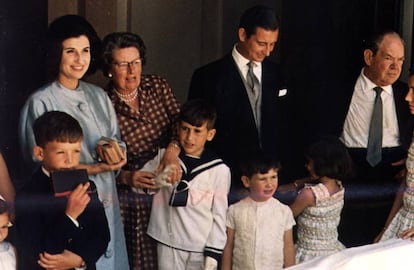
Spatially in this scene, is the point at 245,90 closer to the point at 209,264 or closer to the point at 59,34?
the point at 209,264

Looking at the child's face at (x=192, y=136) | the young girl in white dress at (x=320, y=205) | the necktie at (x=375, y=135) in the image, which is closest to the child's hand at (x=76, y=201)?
the child's face at (x=192, y=136)

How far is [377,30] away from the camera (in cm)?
503

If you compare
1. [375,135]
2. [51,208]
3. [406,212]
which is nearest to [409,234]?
[406,212]

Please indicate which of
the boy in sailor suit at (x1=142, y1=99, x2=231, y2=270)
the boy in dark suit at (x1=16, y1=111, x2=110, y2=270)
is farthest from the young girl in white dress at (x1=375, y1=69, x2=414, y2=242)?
the boy in dark suit at (x1=16, y1=111, x2=110, y2=270)

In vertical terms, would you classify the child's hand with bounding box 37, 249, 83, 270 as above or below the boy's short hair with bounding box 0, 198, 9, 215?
below

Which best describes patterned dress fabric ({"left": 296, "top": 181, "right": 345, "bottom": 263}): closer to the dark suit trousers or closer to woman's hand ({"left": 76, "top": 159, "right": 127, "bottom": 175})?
the dark suit trousers

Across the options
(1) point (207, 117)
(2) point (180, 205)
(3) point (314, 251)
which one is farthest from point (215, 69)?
(3) point (314, 251)

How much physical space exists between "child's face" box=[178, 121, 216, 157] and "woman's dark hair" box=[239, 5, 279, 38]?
47 cm

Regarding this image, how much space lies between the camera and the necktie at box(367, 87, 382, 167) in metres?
5.07

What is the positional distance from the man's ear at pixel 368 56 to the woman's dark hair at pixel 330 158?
1.24ft

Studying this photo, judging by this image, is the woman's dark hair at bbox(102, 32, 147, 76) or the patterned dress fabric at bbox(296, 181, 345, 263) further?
the patterned dress fabric at bbox(296, 181, 345, 263)

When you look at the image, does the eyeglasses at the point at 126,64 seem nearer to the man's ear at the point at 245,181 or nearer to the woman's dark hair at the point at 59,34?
the woman's dark hair at the point at 59,34

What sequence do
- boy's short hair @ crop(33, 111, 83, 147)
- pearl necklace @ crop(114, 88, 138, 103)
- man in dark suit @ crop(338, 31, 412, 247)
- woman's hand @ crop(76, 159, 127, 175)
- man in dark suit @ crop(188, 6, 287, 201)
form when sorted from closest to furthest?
boy's short hair @ crop(33, 111, 83, 147) < woman's hand @ crop(76, 159, 127, 175) < pearl necklace @ crop(114, 88, 138, 103) < man in dark suit @ crop(188, 6, 287, 201) < man in dark suit @ crop(338, 31, 412, 247)

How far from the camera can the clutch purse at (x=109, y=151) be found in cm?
430
